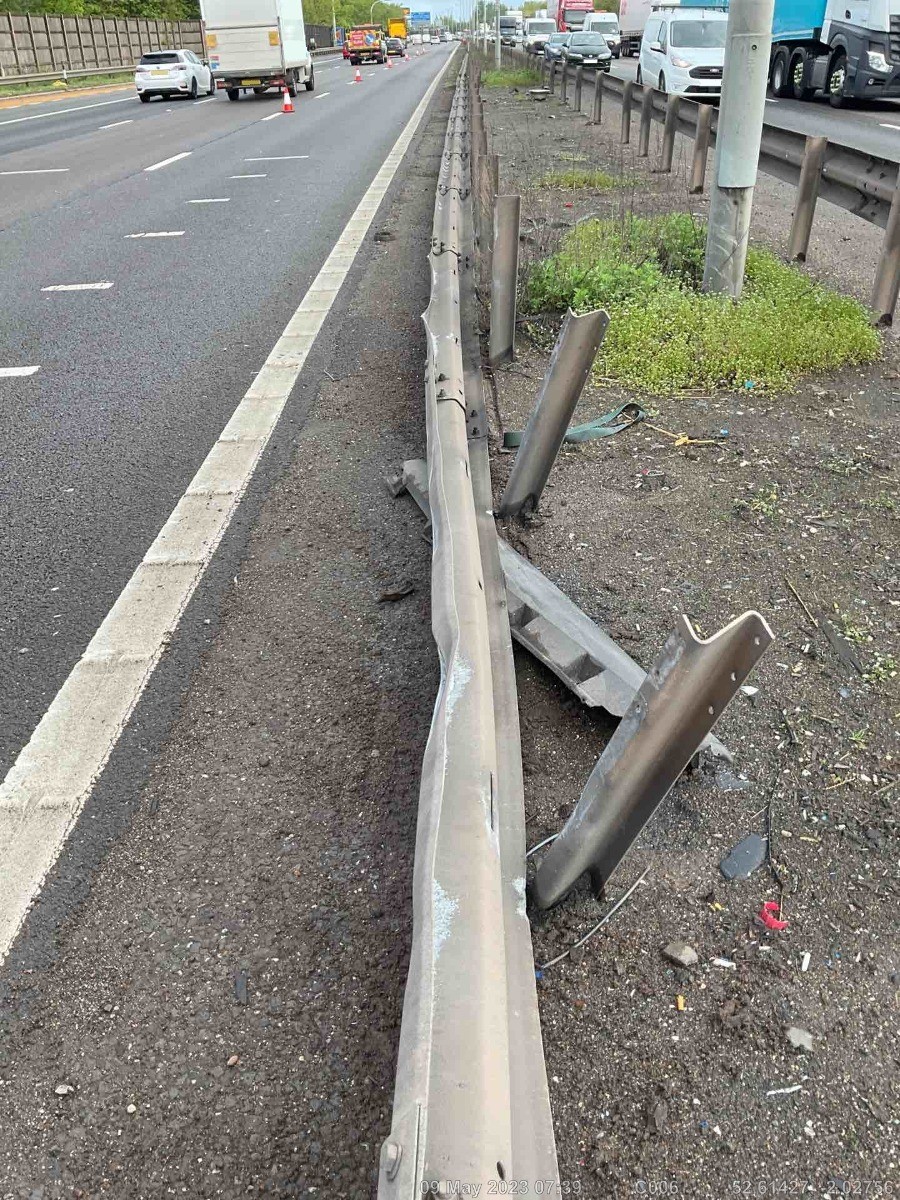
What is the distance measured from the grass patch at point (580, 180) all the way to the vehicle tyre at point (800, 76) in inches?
530

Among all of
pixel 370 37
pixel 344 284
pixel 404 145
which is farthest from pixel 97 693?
pixel 370 37

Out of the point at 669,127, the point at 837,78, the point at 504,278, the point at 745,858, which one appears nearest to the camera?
the point at 745,858

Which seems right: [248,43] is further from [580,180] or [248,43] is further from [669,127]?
[580,180]

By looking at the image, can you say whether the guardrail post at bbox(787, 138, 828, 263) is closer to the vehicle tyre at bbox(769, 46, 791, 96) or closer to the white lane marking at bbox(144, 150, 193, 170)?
the white lane marking at bbox(144, 150, 193, 170)

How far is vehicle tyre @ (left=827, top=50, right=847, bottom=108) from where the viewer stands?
66.0 ft

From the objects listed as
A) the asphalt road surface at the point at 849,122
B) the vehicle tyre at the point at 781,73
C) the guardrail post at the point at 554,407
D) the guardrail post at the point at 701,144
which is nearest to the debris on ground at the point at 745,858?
the guardrail post at the point at 554,407

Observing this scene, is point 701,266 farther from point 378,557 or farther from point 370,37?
point 370,37

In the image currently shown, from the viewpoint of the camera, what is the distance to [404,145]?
56.4ft

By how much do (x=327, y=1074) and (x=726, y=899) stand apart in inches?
36.9

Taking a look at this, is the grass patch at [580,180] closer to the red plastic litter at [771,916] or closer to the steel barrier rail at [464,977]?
the steel barrier rail at [464,977]

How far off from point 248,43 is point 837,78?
19738 millimetres

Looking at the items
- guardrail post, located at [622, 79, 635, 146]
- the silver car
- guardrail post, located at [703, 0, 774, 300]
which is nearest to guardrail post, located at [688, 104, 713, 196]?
guardrail post, located at [703, 0, 774, 300]

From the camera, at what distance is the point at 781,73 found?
23781 mm

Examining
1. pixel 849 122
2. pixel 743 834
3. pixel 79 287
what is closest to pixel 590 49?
pixel 849 122
